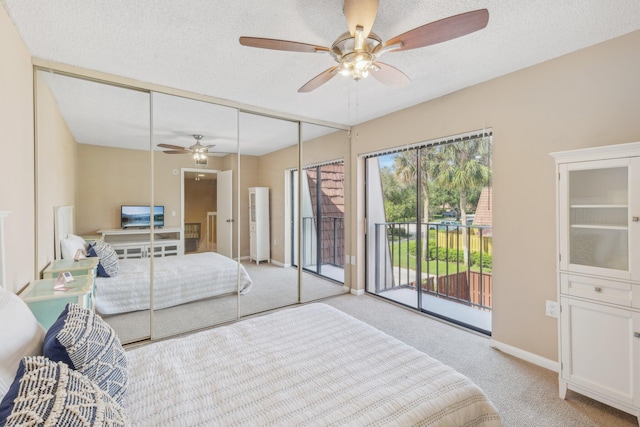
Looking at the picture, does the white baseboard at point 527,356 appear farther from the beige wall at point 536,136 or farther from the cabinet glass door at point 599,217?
the cabinet glass door at point 599,217

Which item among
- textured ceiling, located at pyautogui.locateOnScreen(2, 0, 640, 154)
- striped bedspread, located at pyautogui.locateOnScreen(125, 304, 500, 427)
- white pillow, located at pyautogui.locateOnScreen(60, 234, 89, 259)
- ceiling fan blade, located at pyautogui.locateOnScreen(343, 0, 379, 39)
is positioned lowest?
striped bedspread, located at pyautogui.locateOnScreen(125, 304, 500, 427)

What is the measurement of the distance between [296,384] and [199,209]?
2386 mm

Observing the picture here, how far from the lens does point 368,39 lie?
66.2 inches

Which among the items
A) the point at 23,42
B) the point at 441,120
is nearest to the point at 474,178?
the point at 441,120

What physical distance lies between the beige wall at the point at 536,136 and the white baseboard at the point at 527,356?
3 centimetres

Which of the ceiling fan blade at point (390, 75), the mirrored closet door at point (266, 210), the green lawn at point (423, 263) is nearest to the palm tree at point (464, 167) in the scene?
the green lawn at point (423, 263)

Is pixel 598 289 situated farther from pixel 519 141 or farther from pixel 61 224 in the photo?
pixel 61 224

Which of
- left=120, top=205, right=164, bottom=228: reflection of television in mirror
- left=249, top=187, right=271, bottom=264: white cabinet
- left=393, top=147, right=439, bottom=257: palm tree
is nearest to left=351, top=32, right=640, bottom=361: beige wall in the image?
left=393, top=147, right=439, bottom=257: palm tree

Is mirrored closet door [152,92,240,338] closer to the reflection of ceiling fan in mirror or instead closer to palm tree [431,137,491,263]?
the reflection of ceiling fan in mirror

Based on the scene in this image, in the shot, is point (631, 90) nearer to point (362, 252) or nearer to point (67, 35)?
point (362, 252)

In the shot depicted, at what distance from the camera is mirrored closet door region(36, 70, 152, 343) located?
2518 mm

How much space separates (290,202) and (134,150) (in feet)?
6.52

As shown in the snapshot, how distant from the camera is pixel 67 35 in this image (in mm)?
2006

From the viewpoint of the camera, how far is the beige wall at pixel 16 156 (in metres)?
1.70
